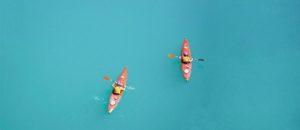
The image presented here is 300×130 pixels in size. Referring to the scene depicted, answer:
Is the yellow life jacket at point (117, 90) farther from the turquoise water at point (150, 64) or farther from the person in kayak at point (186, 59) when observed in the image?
Answer: the person in kayak at point (186, 59)

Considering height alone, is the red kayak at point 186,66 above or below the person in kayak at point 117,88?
above

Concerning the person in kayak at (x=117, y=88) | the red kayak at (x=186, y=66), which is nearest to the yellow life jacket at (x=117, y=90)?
the person in kayak at (x=117, y=88)

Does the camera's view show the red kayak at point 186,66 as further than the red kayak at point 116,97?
Yes

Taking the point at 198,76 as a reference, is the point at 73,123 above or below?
below

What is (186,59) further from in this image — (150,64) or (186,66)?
(150,64)

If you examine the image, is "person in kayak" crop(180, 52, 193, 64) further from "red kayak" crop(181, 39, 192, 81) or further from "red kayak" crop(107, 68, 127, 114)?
"red kayak" crop(107, 68, 127, 114)

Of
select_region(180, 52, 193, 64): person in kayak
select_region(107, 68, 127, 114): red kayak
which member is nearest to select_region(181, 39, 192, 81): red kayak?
select_region(180, 52, 193, 64): person in kayak

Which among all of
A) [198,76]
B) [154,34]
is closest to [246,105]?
[198,76]

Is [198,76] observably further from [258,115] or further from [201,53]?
[258,115]
